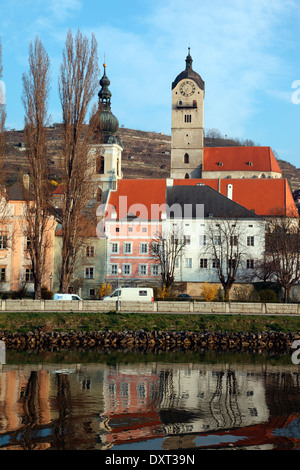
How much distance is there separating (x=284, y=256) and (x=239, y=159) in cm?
3747

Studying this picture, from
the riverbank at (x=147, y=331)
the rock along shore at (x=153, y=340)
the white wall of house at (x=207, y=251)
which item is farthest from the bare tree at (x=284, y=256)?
the rock along shore at (x=153, y=340)

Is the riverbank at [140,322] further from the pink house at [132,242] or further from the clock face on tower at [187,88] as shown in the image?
the clock face on tower at [187,88]

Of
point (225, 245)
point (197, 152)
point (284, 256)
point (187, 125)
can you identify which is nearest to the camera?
point (284, 256)

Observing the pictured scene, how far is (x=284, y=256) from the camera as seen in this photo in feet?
191

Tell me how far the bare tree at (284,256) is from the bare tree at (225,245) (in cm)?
274

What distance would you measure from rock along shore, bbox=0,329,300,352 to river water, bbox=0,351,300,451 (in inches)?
104

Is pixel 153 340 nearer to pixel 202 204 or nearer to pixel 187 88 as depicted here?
pixel 202 204

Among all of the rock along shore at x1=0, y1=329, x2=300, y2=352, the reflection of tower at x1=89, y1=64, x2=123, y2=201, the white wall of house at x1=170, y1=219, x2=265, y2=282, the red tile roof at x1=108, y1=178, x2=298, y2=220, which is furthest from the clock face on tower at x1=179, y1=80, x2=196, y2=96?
the rock along shore at x1=0, y1=329, x2=300, y2=352

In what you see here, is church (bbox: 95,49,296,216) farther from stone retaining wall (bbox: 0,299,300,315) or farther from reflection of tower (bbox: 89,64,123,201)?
stone retaining wall (bbox: 0,299,300,315)

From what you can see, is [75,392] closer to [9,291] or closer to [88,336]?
[88,336]

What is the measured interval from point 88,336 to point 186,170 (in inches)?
2355

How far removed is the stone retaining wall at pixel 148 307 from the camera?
40625 mm

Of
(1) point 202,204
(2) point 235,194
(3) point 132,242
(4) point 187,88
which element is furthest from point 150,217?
(4) point 187,88
